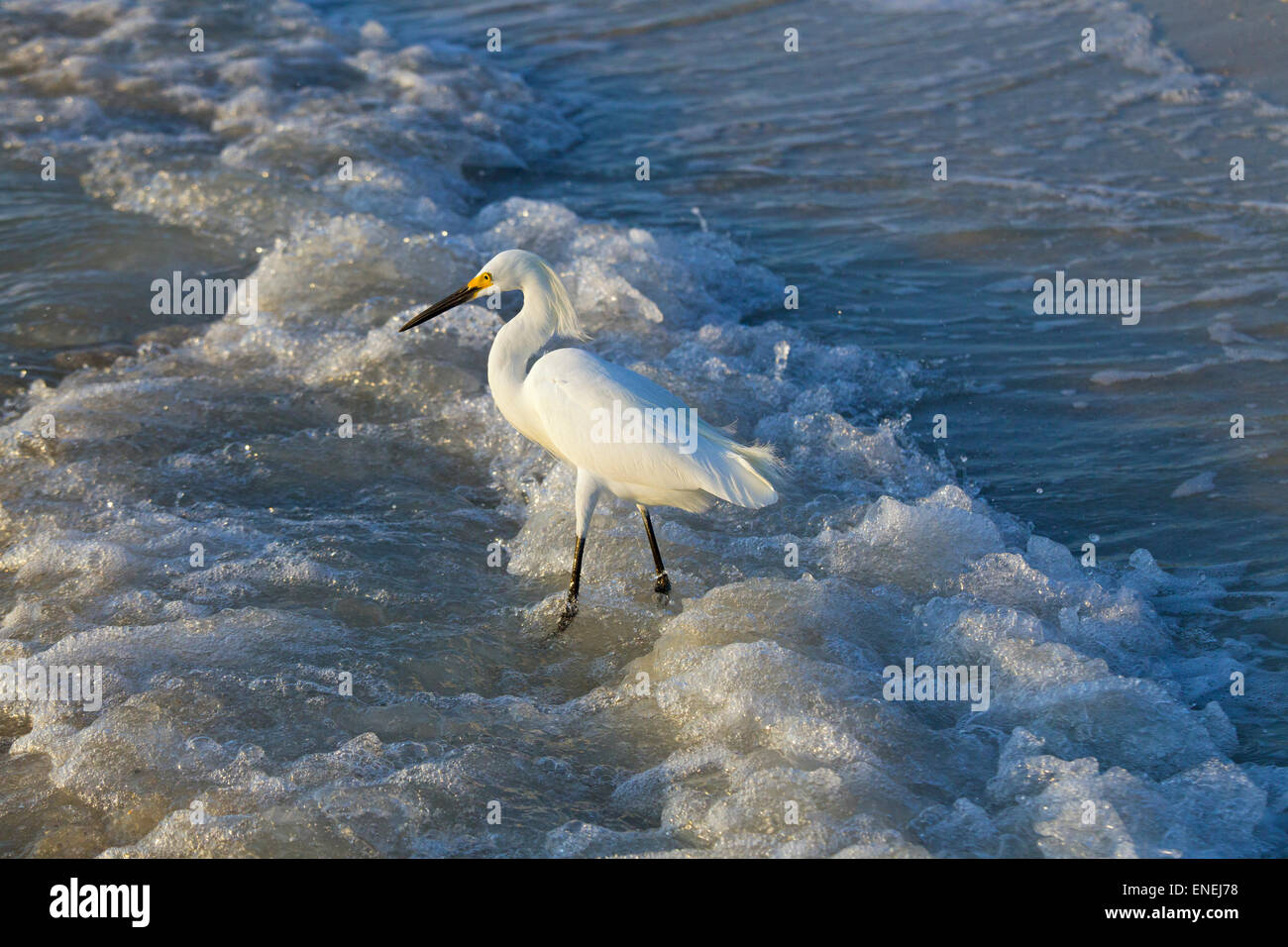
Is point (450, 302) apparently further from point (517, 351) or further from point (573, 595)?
point (573, 595)

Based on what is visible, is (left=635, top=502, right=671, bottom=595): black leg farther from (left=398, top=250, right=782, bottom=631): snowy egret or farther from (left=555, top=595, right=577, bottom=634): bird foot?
(left=555, top=595, right=577, bottom=634): bird foot

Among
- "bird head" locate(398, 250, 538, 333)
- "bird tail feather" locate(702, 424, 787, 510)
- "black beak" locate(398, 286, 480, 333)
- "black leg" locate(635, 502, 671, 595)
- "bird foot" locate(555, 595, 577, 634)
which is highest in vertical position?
"bird head" locate(398, 250, 538, 333)

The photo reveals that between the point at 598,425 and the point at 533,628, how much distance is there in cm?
92

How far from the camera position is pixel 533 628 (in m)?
4.94

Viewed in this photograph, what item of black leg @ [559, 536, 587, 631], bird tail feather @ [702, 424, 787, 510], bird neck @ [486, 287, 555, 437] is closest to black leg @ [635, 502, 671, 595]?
black leg @ [559, 536, 587, 631]

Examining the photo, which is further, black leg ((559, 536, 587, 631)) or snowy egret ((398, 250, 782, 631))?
black leg ((559, 536, 587, 631))

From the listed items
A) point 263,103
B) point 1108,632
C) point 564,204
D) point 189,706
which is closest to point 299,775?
point 189,706

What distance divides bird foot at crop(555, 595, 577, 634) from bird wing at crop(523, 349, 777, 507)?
555 millimetres

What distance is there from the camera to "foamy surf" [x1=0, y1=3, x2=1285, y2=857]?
12.4ft

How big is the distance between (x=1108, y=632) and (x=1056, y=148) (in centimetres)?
678

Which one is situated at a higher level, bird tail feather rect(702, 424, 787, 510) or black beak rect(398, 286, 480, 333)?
black beak rect(398, 286, 480, 333)

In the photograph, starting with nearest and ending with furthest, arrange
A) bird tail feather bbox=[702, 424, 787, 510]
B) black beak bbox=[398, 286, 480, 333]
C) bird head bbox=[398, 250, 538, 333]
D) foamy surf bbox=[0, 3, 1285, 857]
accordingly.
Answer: foamy surf bbox=[0, 3, 1285, 857] → bird tail feather bbox=[702, 424, 787, 510] → bird head bbox=[398, 250, 538, 333] → black beak bbox=[398, 286, 480, 333]
